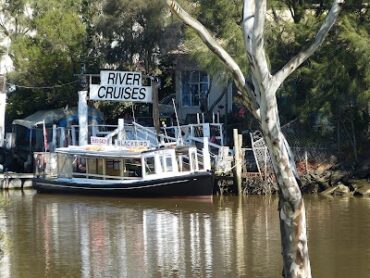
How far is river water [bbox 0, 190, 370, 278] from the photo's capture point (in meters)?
17.5

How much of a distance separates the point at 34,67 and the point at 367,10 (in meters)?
17.6

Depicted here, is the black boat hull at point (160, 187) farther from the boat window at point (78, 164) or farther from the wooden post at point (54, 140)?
the wooden post at point (54, 140)

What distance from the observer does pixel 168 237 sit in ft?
73.5

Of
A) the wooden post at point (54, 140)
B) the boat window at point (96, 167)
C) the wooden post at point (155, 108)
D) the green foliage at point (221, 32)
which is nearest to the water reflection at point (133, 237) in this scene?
the boat window at point (96, 167)

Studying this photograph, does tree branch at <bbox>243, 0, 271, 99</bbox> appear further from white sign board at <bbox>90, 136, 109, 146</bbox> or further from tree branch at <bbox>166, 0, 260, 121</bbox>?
white sign board at <bbox>90, 136, 109, 146</bbox>

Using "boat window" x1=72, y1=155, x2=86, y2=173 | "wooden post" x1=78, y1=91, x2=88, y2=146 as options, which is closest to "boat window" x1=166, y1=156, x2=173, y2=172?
"boat window" x1=72, y1=155, x2=86, y2=173

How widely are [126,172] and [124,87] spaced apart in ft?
18.7

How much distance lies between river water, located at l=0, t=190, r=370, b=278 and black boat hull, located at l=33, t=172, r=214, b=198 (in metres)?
0.42

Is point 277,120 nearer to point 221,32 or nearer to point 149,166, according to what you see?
point 149,166

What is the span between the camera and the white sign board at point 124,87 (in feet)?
120

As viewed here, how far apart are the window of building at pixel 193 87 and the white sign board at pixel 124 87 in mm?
4914

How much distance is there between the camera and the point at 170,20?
3816 centimetres

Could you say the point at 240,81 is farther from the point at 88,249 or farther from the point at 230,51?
the point at 230,51

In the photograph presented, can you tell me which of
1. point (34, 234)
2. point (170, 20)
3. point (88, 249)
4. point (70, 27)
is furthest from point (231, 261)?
point (70, 27)
